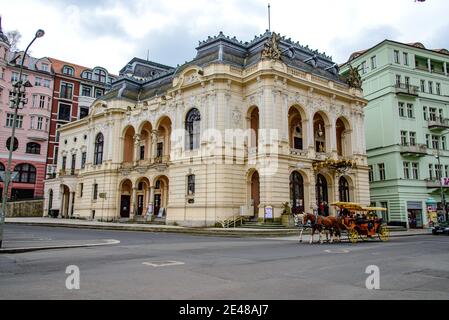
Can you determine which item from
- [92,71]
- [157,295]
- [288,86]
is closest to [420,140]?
[288,86]

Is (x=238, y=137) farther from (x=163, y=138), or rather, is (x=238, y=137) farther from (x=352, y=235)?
(x=352, y=235)

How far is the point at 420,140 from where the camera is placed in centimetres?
4481

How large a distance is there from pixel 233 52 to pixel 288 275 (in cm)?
3173

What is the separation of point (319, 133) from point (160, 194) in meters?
19.0

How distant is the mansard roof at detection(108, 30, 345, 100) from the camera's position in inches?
1436

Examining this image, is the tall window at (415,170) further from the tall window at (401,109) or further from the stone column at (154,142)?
the stone column at (154,142)

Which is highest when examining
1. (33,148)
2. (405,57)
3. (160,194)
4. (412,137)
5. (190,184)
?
(405,57)

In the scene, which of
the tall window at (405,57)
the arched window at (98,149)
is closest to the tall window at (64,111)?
the arched window at (98,149)

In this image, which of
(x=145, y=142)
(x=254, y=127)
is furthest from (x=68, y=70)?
(x=254, y=127)

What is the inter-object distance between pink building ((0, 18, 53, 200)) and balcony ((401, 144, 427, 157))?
5400cm

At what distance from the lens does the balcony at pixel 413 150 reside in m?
42.3

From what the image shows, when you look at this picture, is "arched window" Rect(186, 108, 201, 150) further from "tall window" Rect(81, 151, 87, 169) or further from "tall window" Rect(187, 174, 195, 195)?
"tall window" Rect(81, 151, 87, 169)

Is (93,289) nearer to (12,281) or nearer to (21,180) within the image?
(12,281)

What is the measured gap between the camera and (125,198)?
45656 millimetres
